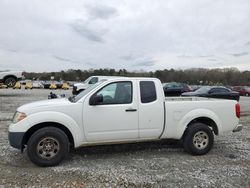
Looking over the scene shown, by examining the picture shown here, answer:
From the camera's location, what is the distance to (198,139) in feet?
20.7

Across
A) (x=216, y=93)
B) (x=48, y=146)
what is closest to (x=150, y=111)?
(x=48, y=146)

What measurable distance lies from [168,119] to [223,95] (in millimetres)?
13878

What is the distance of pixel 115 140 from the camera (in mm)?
5816

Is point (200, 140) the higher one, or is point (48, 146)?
point (48, 146)

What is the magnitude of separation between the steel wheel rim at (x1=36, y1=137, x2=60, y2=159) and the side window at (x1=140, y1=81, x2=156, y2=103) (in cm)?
202

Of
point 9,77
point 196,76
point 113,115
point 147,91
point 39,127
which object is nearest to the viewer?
point 39,127

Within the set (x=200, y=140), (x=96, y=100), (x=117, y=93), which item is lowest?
(x=200, y=140)

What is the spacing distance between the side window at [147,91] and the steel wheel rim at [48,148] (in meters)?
2.02

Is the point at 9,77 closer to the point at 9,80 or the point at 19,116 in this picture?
the point at 9,80

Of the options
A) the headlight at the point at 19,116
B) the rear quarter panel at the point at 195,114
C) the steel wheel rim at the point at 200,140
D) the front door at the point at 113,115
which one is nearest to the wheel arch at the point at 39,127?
the headlight at the point at 19,116

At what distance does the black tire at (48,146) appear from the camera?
5.28 metres

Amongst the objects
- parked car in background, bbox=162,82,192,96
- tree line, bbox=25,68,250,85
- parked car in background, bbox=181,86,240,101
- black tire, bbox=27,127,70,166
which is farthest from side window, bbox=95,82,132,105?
tree line, bbox=25,68,250,85

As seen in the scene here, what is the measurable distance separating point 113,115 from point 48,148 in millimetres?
1439

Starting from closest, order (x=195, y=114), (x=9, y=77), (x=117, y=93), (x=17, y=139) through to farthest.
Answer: (x=17, y=139) → (x=117, y=93) → (x=195, y=114) → (x=9, y=77)
